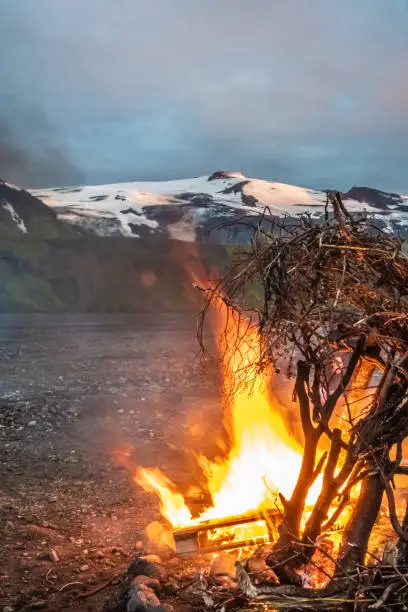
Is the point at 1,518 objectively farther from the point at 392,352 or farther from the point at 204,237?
the point at 204,237

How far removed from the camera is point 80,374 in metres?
13.4

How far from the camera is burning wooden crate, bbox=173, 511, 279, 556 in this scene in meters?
5.10

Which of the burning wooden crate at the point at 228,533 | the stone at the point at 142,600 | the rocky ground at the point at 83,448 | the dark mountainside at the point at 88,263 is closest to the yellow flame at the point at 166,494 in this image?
the rocky ground at the point at 83,448

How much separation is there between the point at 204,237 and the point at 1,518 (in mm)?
25734

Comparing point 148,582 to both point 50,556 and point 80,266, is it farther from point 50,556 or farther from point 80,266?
point 80,266

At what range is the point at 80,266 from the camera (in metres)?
28.4

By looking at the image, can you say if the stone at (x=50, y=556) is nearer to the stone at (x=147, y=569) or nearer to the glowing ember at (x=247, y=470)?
the stone at (x=147, y=569)

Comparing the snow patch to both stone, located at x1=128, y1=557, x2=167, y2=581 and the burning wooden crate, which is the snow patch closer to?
the burning wooden crate

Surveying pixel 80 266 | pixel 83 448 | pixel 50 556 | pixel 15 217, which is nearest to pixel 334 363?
pixel 50 556

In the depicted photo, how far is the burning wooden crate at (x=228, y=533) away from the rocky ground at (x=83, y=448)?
0.69 m

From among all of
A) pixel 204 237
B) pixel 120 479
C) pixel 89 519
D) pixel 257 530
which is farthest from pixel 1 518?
pixel 204 237

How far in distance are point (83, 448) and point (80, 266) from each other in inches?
828

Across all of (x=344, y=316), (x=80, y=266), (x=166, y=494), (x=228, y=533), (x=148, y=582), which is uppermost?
(x=80, y=266)

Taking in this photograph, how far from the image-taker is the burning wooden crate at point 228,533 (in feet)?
16.7
